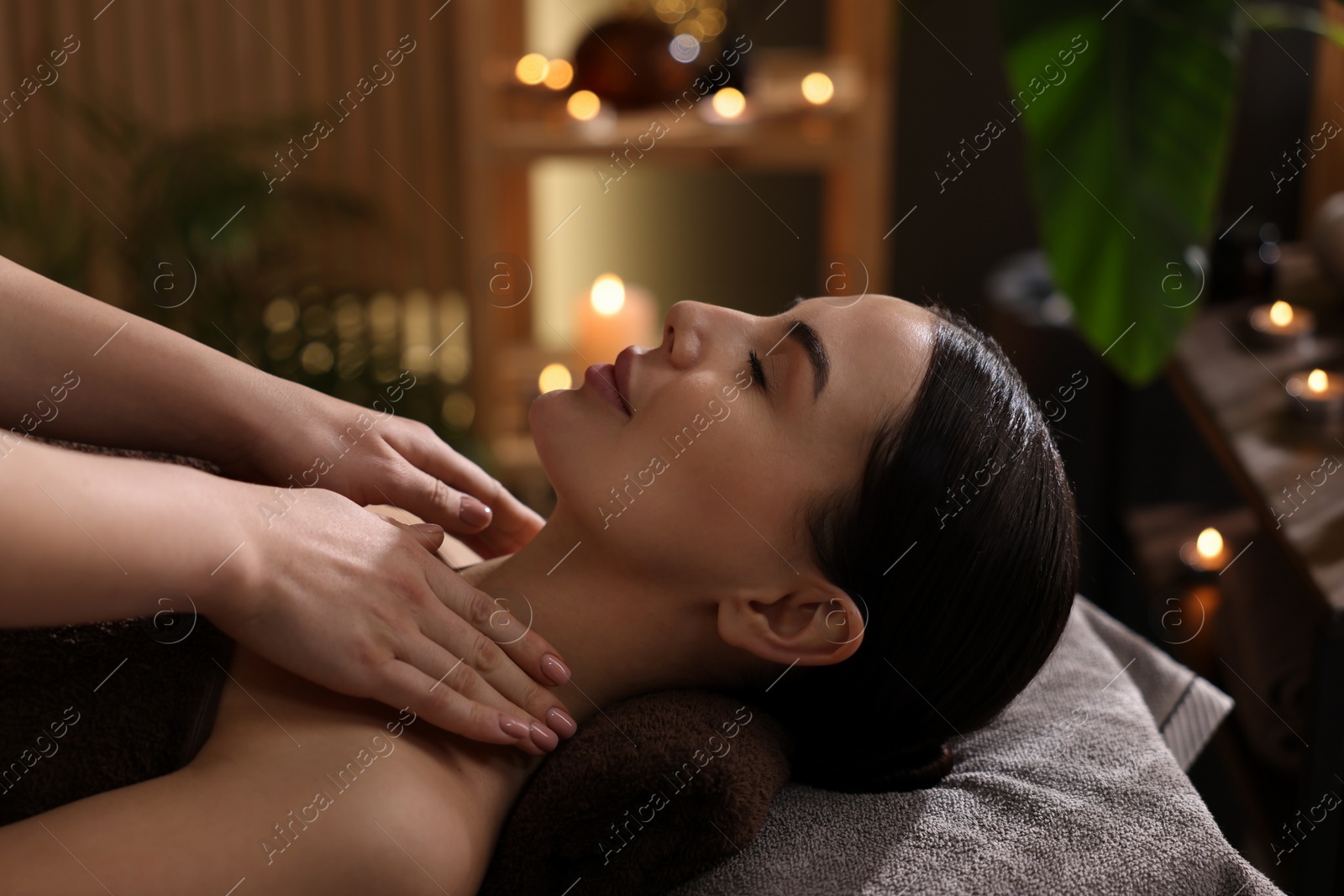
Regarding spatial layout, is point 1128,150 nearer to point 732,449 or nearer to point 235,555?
point 732,449

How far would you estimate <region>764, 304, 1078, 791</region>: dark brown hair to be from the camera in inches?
34.1

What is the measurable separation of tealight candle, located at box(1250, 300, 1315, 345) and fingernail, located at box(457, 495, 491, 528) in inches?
54.8

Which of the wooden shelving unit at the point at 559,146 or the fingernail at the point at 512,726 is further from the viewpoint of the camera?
the wooden shelving unit at the point at 559,146

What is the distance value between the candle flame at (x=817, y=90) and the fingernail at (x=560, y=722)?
5.86 ft

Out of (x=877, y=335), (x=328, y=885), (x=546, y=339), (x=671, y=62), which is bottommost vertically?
(x=546, y=339)

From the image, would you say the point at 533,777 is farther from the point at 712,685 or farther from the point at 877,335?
the point at 877,335

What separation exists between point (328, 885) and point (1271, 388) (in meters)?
1.50

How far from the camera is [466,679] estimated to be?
79 cm

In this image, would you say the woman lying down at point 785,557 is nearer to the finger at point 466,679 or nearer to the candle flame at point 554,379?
the finger at point 466,679

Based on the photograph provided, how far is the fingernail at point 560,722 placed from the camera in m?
0.84

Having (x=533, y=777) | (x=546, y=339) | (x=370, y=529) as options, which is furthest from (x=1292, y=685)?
(x=546, y=339)

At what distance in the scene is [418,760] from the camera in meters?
0.80

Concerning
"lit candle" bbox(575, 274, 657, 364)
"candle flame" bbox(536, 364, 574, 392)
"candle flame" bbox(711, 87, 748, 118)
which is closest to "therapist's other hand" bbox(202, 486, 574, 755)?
"lit candle" bbox(575, 274, 657, 364)

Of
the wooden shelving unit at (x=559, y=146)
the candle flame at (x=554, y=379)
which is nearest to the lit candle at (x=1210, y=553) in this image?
the wooden shelving unit at (x=559, y=146)
